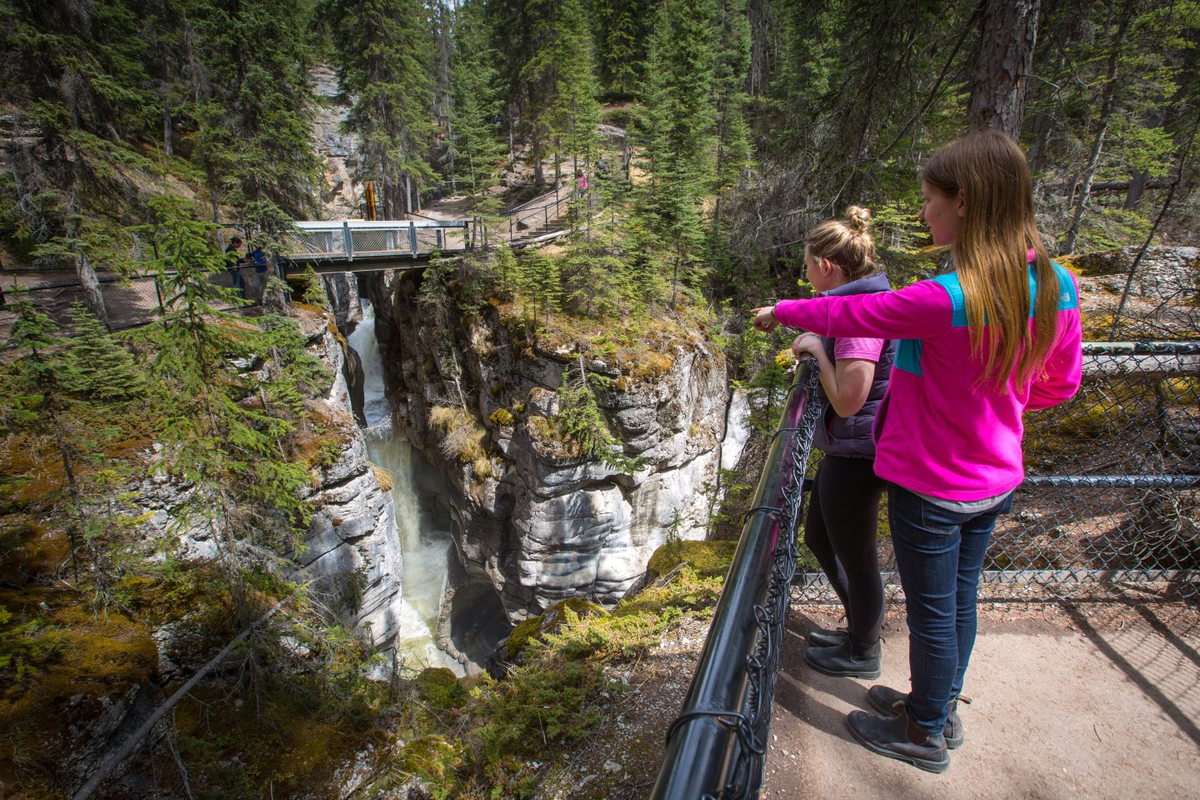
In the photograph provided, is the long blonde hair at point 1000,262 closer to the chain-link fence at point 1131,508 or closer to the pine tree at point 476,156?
the chain-link fence at point 1131,508

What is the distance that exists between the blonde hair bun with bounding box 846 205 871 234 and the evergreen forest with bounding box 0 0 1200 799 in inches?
104

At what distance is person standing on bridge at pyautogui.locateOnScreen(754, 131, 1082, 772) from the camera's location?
1.41 meters

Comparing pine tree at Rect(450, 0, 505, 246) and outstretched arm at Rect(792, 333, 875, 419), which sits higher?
pine tree at Rect(450, 0, 505, 246)

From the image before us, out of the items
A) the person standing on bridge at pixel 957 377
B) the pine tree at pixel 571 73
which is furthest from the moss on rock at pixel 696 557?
the pine tree at pixel 571 73

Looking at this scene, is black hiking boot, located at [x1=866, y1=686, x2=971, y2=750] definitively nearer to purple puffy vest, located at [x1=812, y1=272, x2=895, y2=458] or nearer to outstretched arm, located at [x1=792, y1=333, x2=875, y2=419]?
purple puffy vest, located at [x1=812, y1=272, x2=895, y2=458]

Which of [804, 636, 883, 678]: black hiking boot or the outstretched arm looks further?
[804, 636, 883, 678]: black hiking boot

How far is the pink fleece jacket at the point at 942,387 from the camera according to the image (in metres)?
1.43

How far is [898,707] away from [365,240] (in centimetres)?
1673

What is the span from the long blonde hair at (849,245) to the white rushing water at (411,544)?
16.1 meters

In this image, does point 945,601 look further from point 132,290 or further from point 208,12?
point 132,290

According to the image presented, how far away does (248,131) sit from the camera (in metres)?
12.3

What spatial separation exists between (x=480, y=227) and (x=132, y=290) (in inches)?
386

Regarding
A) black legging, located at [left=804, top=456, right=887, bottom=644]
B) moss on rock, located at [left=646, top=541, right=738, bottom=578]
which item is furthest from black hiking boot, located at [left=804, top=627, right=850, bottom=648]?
moss on rock, located at [left=646, top=541, right=738, bottom=578]

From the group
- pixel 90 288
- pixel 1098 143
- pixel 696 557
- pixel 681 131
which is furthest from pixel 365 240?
pixel 1098 143
